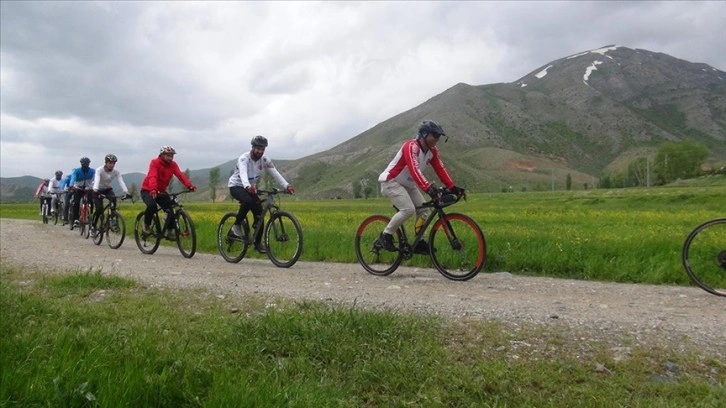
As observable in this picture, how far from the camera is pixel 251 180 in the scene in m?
11.6

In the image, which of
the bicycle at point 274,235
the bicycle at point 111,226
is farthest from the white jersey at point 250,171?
the bicycle at point 111,226

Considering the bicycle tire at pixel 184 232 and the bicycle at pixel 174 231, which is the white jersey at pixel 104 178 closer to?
the bicycle at pixel 174 231

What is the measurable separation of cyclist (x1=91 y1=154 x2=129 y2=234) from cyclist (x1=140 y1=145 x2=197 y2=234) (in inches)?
122

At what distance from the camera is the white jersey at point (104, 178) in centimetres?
1562

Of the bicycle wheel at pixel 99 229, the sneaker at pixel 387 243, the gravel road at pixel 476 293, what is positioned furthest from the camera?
Result: the bicycle wheel at pixel 99 229

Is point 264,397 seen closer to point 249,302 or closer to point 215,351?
point 215,351

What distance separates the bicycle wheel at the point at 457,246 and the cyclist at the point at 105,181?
10774 mm

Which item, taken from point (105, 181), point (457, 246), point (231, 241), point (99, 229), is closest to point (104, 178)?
point (105, 181)

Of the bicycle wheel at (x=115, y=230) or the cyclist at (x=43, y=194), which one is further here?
the cyclist at (x=43, y=194)

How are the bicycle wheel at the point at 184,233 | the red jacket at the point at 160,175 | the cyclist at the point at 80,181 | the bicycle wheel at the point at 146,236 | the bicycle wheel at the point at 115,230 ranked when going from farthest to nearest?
1. the cyclist at the point at 80,181
2. the bicycle wheel at the point at 115,230
3. the bicycle wheel at the point at 146,236
4. the red jacket at the point at 160,175
5. the bicycle wheel at the point at 184,233

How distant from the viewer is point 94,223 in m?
16.0

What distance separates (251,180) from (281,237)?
5.11 ft

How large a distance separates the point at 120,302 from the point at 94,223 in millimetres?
11384

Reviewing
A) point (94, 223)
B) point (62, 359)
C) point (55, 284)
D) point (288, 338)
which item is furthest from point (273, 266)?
point (94, 223)
